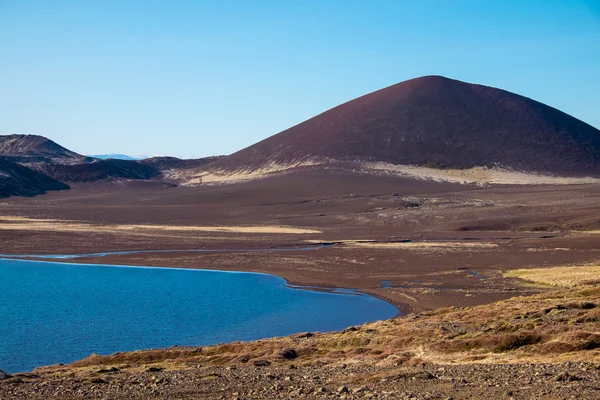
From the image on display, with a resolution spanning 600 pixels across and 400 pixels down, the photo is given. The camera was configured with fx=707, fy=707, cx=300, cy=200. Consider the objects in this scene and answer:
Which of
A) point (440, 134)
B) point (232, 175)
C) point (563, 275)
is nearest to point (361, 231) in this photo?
point (563, 275)

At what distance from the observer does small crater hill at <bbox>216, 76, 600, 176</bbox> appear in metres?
125

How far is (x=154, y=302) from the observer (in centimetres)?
3409

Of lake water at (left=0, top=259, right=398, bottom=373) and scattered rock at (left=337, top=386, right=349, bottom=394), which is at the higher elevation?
scattered rock at (left=337, top=386, right=349, bottom=394)

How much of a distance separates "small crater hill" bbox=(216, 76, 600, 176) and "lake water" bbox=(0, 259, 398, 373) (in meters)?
85.8

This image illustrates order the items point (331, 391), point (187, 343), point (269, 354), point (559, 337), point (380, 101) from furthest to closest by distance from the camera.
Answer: point (380, 101), point (187, 343), point (269, 354), point (559, 337), point (331, 391)

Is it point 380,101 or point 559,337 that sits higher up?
point 380,101

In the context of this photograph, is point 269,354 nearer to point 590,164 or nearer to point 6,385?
point 6,385

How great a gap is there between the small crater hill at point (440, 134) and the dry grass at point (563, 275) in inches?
3308

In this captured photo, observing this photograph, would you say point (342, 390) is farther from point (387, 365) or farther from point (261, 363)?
point (261, 363)

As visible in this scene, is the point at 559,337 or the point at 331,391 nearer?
the point at 331,391

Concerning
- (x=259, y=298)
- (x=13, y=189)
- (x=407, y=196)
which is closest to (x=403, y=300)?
(x=259, y=298)

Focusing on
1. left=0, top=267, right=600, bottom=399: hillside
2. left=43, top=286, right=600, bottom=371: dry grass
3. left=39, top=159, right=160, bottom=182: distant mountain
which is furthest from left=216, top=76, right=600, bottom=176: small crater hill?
left=0, top=267, right=600, bottom=399: hillside

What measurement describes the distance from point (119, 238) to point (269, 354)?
45123mm

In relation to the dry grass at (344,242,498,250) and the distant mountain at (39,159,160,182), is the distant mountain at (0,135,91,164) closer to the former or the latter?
the distant mountain at (39,159,160,182)
